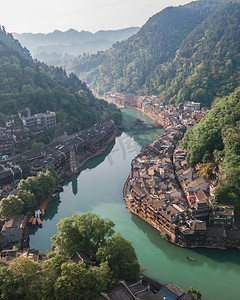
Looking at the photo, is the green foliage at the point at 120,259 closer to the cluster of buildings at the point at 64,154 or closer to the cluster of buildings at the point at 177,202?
the cluster of buildings at the point at 177,202

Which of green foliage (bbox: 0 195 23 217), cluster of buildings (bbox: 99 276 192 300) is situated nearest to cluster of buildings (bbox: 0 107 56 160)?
green foliage (bbox: 0 195 23 217)

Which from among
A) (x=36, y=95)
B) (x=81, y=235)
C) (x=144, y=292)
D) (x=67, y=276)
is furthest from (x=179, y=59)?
(x=67, y=276)

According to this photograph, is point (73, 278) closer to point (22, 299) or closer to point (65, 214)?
point (22, 299)

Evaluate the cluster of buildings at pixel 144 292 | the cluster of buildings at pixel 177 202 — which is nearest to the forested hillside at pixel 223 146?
the cluster of buildings at pixel 177 202

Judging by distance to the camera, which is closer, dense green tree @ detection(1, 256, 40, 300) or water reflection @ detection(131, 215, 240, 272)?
dense green tree @ detection(1, 256, 40, 300)

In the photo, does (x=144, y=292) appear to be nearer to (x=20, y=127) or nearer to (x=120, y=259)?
(x=120, y=259)

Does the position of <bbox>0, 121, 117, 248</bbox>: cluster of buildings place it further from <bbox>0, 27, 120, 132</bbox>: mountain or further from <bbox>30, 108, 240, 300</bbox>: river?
<bbox>0, 27, 120, 132</bbox>: mountain
